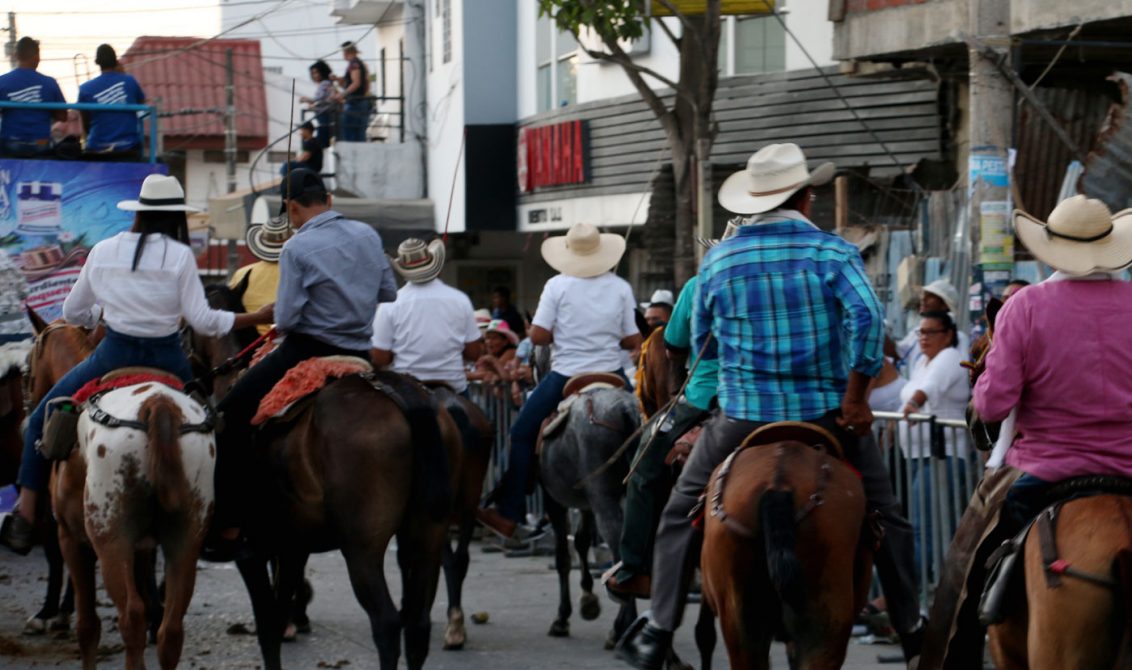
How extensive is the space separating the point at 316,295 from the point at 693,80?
1067 centimetres

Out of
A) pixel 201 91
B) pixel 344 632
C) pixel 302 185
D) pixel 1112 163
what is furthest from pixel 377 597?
pixel 201 91

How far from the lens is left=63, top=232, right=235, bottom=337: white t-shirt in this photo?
28.7ft

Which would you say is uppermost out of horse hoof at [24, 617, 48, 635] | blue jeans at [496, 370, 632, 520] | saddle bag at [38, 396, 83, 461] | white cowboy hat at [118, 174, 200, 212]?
white cowboy hat at [118, 174, 200, 212]

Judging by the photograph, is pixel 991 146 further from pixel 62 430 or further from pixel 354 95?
pixel 354 95

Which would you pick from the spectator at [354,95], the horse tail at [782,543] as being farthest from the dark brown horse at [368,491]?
the spectator at [354,95]

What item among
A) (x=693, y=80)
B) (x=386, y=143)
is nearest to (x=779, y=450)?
(x=693, y=80)

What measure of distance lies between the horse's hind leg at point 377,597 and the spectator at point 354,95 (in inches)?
829

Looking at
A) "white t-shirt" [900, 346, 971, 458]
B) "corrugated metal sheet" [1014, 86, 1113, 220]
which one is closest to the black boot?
"white t-shirt" [900, 346, 971, 458]

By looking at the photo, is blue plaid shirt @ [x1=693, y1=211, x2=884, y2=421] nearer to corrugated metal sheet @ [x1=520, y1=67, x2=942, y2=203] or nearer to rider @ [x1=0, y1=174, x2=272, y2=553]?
rider @ [x1=0, y1=174, x2=272, y2=553]

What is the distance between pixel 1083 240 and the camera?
5.96 metres

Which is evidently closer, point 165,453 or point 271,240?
point 165,453

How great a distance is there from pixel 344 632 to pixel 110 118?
541 cm

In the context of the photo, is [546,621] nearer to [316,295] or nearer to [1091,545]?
[316,295]

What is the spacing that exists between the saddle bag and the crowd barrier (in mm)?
4629
